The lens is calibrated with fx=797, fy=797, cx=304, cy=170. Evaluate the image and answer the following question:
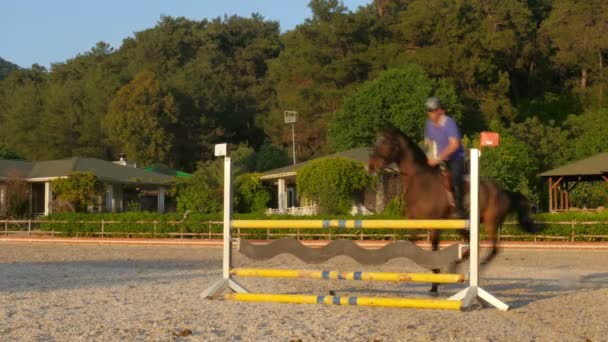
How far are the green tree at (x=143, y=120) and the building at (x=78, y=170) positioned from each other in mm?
16620

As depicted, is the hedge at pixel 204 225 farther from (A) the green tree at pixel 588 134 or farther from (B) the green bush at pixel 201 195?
(A) the green tree at pixel 588 134

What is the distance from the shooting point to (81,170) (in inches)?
1885

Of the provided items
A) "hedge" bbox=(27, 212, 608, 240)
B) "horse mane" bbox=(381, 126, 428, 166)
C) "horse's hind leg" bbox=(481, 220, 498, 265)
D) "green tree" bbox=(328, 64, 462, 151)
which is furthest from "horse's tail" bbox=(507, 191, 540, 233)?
"green tree" bbox=(328, 64, 462, 151)

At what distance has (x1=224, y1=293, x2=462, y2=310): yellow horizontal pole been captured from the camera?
8570mm

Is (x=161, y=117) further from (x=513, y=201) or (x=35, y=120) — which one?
(x=513, y=201)

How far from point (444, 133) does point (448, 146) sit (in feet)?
0.56

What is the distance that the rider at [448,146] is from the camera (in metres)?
9.97

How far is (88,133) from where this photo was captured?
7969 cm

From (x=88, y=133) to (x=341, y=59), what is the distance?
28.5 m

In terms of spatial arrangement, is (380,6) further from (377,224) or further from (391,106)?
(377,224)

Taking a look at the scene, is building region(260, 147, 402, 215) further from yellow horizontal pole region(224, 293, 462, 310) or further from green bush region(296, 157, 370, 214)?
yellow horizontal pole region(224, 293, 462, 310)

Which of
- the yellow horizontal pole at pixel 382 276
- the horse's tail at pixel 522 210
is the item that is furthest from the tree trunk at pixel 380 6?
the yellow horizontal pole at pixel 382 276

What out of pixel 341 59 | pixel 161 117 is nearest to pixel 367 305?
pixel 341 59

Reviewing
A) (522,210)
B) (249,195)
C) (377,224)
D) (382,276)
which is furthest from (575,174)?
(382,276)
